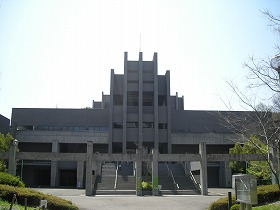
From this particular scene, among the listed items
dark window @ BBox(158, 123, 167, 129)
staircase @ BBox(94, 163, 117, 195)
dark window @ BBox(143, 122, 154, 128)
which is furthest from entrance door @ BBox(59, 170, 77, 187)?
dark window @ BBox(158, 123, 167, 129)

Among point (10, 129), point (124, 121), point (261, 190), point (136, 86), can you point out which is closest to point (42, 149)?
point (10, 129)

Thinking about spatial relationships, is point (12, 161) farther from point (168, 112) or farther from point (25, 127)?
point (168, 112)

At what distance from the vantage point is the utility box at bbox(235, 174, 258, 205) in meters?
10.9

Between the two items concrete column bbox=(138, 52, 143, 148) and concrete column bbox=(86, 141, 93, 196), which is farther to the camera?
concrete column bbox=(138, 52, 143, 148)

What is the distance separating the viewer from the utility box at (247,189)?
10.9 metres

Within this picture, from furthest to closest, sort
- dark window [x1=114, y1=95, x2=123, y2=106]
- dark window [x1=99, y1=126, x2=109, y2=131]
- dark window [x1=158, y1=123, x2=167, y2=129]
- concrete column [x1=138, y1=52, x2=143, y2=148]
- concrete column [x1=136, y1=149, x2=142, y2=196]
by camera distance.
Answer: dark window [x1=114, y1=95, x2=123, y2=106], dark window [x1=158, y1=123, x2=167, y2=129], dark window [x1=99, y1=126, x2=109, y2=131], concrete column [x1=138, y1=52, x2=143, y2=148], concrete column [x1=136, y1=149, x2=142, y2=196]

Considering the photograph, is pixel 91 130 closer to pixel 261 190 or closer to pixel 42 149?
Answer: pixel 42 149

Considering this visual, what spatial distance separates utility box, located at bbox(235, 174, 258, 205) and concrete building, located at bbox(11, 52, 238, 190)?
4323 centimetres

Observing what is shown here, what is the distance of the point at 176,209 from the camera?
20.6 m

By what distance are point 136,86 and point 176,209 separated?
41.0 metres

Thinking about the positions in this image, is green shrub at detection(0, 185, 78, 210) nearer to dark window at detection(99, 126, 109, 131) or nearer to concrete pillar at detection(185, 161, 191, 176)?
concrete pillar at detection(185, 161, 191, 176)

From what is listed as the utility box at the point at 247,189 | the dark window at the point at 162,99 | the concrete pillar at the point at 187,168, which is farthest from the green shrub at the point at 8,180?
the dark window at the point at 162,99

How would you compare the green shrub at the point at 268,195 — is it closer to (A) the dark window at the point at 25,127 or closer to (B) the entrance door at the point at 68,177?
(B) the entrance door at the point at 68,177

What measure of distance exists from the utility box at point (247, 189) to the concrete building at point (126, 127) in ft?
142
